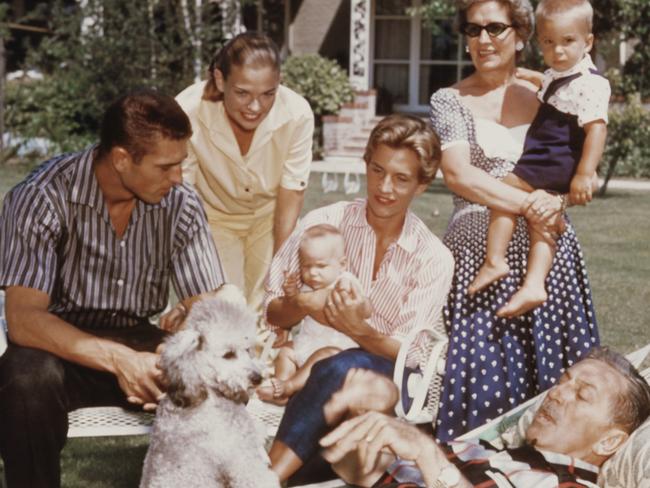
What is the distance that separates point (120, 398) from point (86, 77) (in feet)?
41.9

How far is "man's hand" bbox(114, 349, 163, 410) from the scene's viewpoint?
122 inches

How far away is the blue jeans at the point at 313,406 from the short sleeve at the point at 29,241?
3.06 ft

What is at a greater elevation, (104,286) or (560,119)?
(560,119)

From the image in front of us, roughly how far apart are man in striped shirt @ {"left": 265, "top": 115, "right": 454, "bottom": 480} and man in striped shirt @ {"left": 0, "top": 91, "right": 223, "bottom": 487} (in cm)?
40

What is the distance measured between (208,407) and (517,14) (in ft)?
6.21

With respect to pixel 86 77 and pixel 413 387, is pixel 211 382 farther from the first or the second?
pixel 86 77

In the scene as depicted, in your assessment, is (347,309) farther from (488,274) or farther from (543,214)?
(543,214)

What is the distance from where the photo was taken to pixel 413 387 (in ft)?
11.3

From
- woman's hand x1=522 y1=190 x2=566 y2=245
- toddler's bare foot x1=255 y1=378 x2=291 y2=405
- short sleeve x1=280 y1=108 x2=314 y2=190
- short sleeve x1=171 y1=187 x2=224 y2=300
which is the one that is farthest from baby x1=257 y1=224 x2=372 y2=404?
short sleeve x1=280 y1=108 x2=314 y2=190

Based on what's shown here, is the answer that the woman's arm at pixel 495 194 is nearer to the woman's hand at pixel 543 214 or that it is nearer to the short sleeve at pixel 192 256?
the woman's hand at pixel 543 214

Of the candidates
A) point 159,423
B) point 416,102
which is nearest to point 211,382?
point 159,423

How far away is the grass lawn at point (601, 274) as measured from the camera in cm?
451

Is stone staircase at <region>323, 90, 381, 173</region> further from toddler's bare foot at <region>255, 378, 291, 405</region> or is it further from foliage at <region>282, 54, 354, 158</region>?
toddler's bare foot at <region>255, 378, 291, 405</region>

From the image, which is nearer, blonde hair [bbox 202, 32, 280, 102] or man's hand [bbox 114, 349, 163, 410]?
man's hand [bbox 114, 349, 163, 410]
